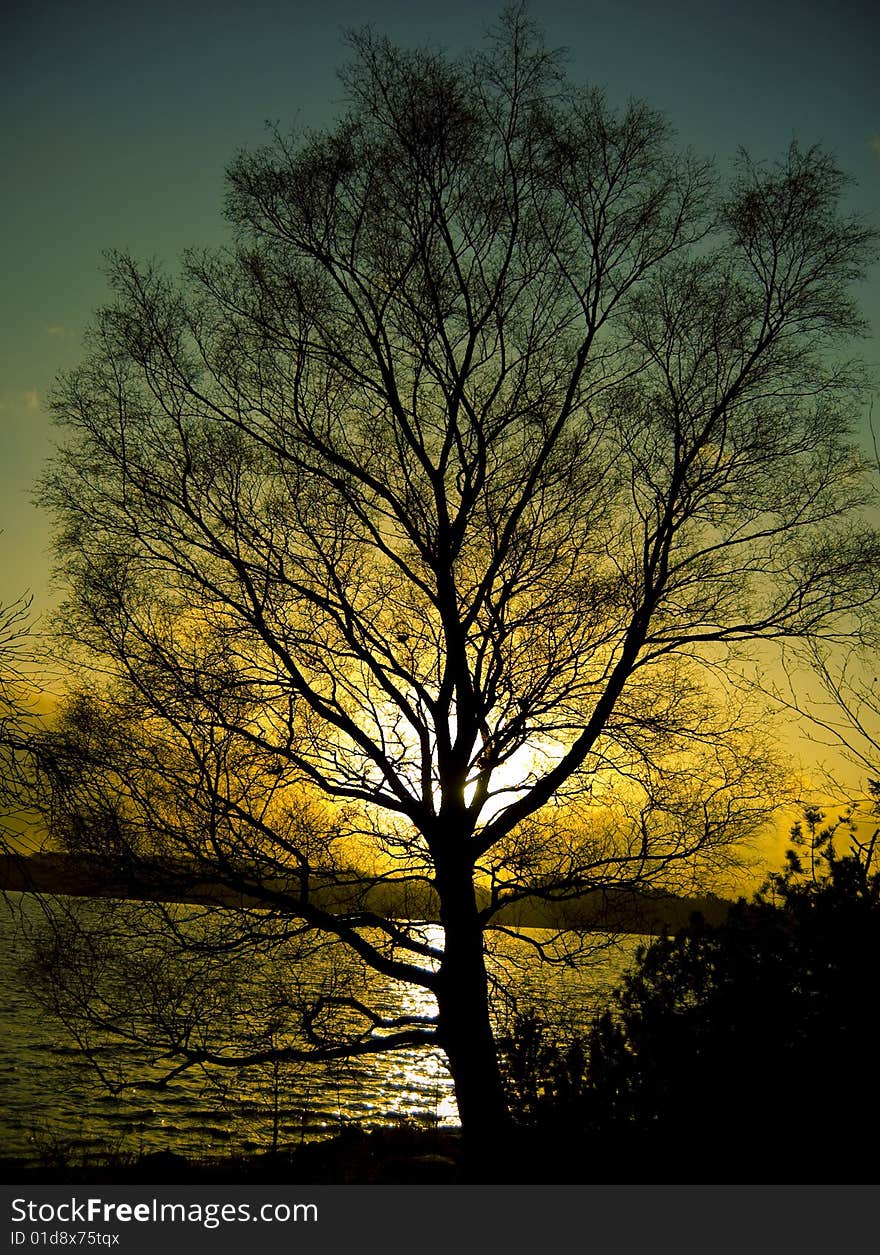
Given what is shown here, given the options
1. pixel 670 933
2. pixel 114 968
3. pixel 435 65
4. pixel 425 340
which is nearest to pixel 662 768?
pixel 670 933

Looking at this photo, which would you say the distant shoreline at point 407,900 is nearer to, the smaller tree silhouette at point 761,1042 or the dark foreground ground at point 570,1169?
the smaller tree silhouette at point 761,1042

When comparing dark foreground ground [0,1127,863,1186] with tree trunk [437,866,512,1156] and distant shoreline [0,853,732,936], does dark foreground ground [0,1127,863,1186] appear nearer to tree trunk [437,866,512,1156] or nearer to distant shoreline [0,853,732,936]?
tree trunk [437,866,512,1156]

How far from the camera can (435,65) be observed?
375 inches

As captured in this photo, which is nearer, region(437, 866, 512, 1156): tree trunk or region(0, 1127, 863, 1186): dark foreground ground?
region(0, 1127, 863, 1186): dark foreground ground

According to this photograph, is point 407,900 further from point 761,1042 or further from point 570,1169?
point 761,1042

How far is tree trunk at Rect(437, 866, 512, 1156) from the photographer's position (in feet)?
30.2

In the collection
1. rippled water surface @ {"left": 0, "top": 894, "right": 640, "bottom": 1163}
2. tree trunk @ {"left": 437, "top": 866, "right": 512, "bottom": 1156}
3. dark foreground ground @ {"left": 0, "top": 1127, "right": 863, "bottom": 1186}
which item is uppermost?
tree trunk @ {"left": 437, "top": 866, "right": 512, "bottom": 1156}

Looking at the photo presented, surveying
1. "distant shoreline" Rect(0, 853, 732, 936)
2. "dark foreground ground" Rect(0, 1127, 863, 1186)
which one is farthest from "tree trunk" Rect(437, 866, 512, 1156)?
"distant shoreline" Rect(0, 853, 732, 936)

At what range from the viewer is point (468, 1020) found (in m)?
9.33

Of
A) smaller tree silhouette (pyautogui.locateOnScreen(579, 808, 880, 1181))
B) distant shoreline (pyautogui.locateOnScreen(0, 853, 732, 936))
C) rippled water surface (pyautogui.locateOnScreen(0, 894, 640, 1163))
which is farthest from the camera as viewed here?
rippled water surface (pyautogui.locateOnScreen(0, 894, 640, 1163))

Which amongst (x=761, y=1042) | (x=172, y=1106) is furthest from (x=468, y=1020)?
(x=172, y=1106)
